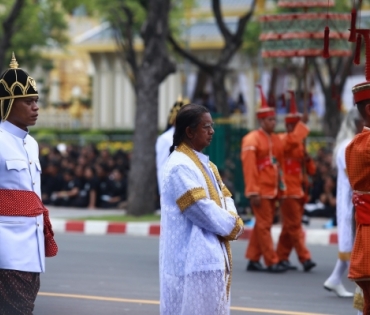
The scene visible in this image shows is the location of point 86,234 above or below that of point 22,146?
below

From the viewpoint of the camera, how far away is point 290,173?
42.7ft

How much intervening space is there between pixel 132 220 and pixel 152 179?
112 cm

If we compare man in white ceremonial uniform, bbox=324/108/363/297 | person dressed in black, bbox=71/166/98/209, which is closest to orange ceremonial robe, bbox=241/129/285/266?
man in white ceremonial uniform, bbox=324/108/363/297

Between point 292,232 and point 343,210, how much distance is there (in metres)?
2.90

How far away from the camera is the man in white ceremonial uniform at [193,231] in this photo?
6.27 m

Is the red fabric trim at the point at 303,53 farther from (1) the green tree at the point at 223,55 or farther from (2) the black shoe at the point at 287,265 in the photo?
(1) the green tree at the point at 223,55

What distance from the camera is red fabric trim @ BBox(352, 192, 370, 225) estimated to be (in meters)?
6.43

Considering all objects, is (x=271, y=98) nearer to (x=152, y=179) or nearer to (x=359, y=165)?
(x=152, y=179)

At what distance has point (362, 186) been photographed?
21.2ft

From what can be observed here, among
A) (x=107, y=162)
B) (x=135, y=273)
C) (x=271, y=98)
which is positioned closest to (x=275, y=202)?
(x=135, y=273)

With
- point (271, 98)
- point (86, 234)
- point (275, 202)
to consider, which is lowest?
point (86, 234)

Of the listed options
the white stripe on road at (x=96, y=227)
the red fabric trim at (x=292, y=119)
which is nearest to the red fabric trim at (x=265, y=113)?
the red fabric trim at (x=292, y=119)

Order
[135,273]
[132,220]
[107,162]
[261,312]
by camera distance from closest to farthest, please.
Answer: [261,312] < [135,273] < [132,220] < [107,162]

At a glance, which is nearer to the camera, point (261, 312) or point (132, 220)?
point (261, 312)
